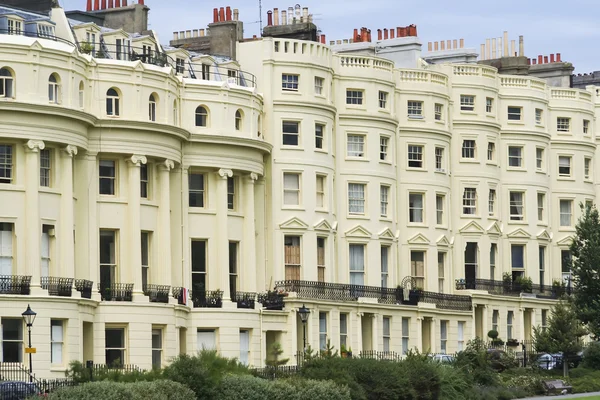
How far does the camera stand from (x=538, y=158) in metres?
108

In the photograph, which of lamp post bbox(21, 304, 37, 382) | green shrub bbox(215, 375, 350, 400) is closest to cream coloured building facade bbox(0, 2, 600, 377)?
lamp post bbox(21, 304, 37, 382)

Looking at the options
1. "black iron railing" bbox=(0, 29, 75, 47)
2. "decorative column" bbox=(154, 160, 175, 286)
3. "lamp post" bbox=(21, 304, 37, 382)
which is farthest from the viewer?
"decorative column" bbox=(154, 160, 175, 286)

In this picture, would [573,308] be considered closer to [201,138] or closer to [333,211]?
[333,211]

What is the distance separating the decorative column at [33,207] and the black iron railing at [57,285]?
622 millimetres

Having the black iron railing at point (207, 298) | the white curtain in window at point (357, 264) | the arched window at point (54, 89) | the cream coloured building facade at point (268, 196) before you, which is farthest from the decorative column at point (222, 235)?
the arched window at point (54, 89)

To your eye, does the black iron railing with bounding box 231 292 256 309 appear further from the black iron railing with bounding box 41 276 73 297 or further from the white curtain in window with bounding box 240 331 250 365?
the black iron railing with bounding box 41 276 73 297

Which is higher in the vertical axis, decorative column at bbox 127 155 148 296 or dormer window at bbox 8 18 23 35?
dormer window at bbox 8 18 23 35

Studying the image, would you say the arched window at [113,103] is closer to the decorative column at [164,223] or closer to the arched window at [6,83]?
the decorative column at [164,223]

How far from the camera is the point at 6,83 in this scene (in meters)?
74.5

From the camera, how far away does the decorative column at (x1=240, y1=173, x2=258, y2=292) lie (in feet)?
283

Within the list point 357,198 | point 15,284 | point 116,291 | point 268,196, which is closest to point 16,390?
point 15,284

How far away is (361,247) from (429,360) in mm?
19225

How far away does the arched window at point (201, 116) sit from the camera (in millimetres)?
85000

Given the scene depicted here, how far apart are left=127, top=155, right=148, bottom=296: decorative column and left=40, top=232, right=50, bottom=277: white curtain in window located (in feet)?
14.5
